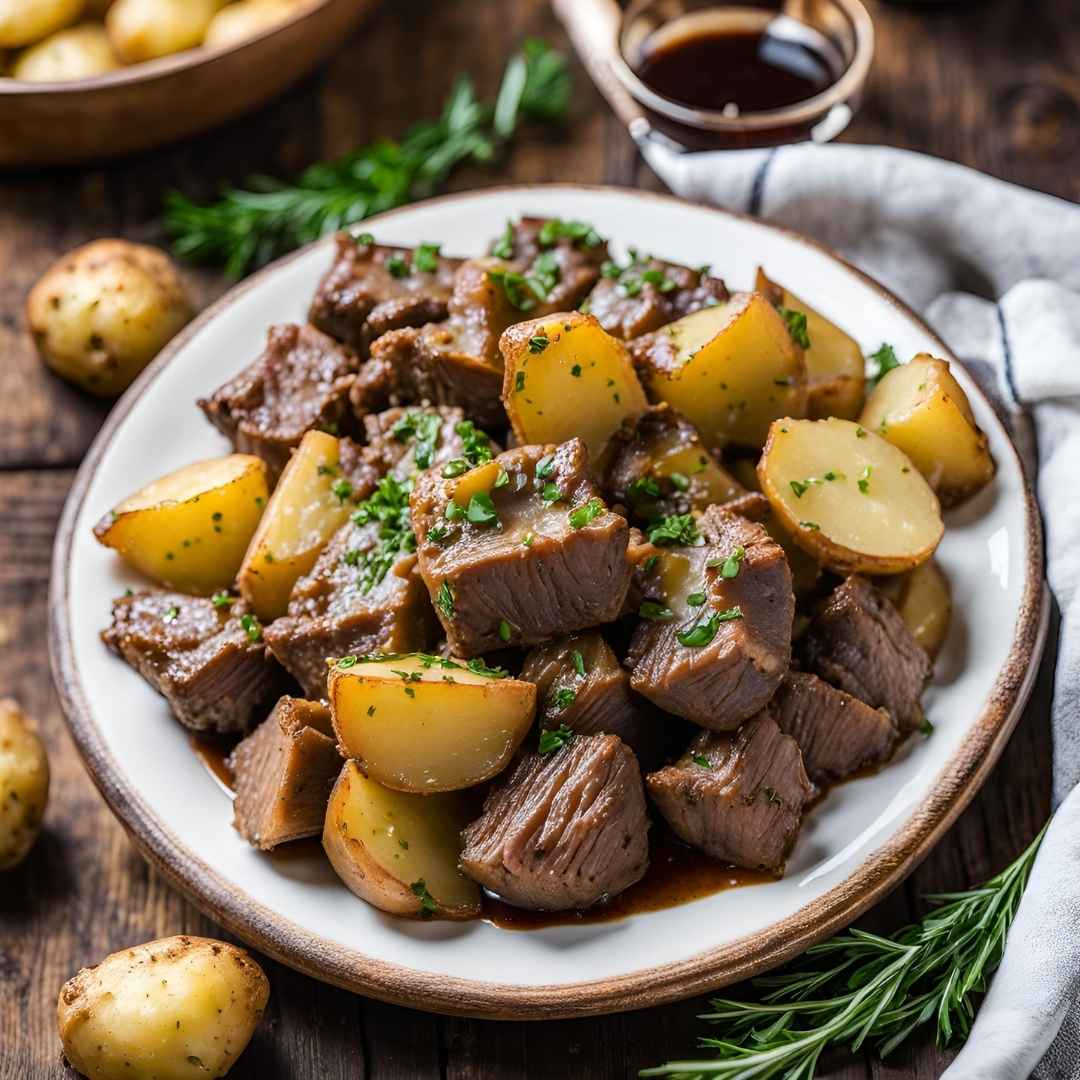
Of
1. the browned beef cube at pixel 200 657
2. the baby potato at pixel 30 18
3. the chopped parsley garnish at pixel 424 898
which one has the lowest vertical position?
the chopped parsley garnish at pixel 424 898

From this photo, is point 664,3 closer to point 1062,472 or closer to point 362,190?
point 362,190

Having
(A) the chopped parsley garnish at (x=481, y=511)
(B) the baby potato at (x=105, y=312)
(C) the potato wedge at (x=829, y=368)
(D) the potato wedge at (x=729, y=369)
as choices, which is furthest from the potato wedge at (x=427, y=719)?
(B) the baby potato at (x=105, y=312)

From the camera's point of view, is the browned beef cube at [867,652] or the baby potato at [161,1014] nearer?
the baby potato at [161,1014]

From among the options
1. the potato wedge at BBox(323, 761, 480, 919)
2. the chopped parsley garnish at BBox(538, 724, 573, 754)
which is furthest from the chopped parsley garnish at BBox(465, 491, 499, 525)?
the potato wedge at BBox(323, 761, 480, 919)

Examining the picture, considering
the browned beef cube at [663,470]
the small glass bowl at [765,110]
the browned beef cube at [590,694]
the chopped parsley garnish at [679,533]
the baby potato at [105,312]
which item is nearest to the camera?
the browned beef cube at [590,694]

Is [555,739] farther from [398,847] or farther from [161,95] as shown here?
[161,95]

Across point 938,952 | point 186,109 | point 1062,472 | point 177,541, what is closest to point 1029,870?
point 938,952

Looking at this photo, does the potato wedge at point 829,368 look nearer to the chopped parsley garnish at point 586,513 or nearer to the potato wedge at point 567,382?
the potato wedge at point 567,382

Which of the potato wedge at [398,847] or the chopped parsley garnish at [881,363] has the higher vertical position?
the chopped parsley garnish at [881,363]
